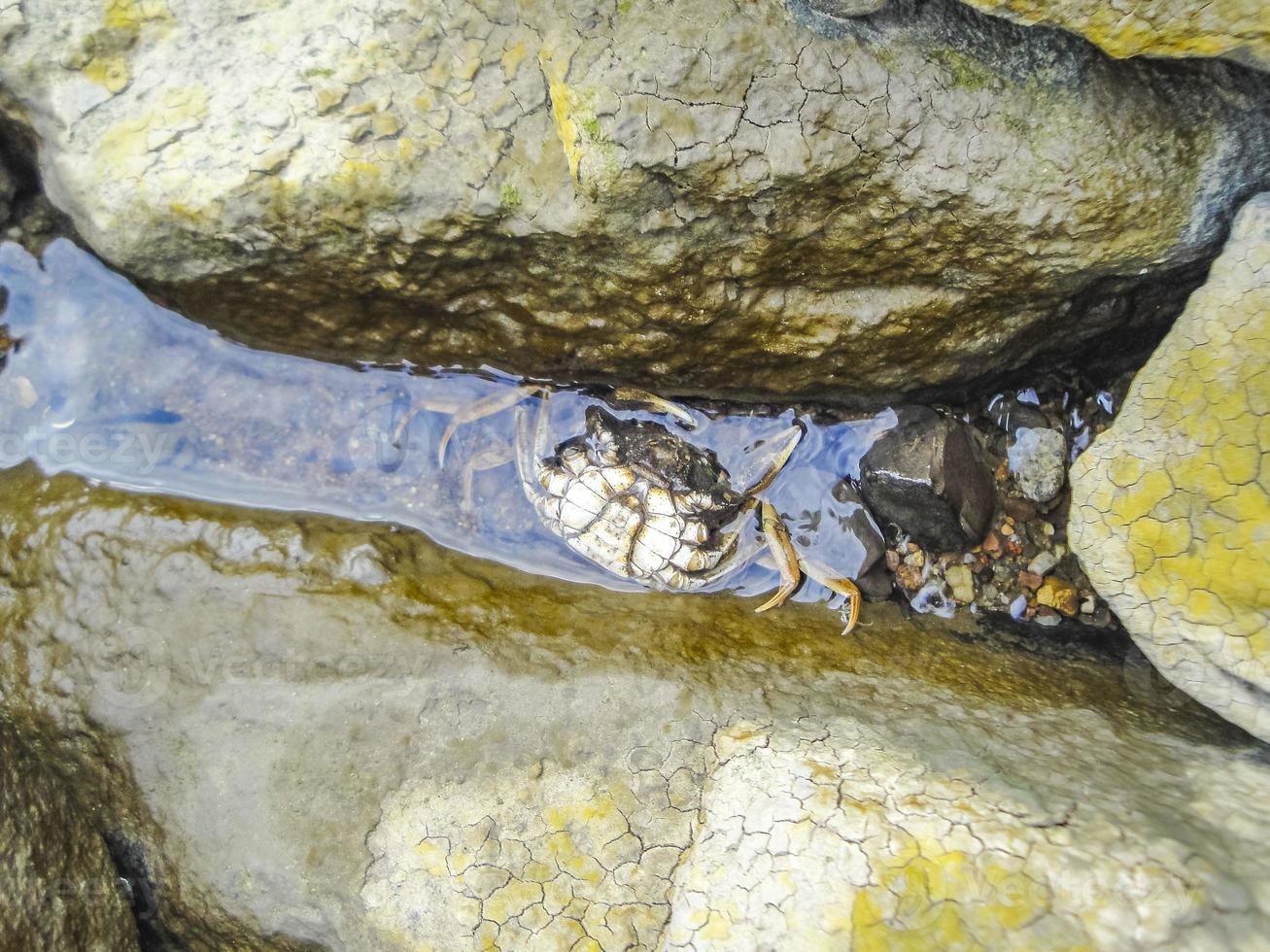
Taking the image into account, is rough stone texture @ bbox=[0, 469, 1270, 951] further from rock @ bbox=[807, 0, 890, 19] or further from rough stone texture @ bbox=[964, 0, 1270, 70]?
rock @ bbox=[807, 0, 890, 19]

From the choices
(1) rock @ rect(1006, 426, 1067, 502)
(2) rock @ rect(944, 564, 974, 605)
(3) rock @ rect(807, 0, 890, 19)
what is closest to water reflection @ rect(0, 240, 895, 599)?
(2) rock @ rect(944, 564, 974, 605)

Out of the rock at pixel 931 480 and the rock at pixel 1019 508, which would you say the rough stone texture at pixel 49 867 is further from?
the rock at pixel 1019 508

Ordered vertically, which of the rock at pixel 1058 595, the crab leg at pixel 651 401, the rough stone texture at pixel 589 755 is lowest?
the rough stone texture at pixel 589 755

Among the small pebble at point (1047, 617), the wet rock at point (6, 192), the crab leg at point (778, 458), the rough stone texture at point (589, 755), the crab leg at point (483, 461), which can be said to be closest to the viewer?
the rough stone texture at point (589, 755)

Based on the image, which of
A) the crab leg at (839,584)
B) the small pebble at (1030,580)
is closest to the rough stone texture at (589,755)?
the crab leg at (839,584)

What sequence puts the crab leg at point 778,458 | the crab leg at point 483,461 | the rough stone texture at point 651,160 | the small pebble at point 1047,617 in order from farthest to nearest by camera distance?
the crab leg at point 483,461
the crab leg at point 778,458
the small pebble at point 1047,617
the rough stone texture at point 651,160

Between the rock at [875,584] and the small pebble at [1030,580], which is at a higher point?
the small pebble at [1030,580]

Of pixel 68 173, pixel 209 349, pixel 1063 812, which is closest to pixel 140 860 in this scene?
pixel 209 349

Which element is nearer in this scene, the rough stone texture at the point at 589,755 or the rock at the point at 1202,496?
the rough stone texture at the point at 589,755

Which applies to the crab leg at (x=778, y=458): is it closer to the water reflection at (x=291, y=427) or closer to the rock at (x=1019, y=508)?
the water reflection at (x=291, y=427)
